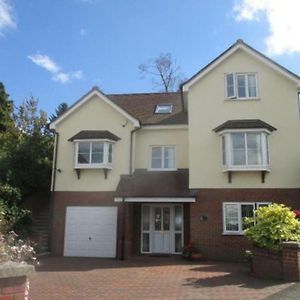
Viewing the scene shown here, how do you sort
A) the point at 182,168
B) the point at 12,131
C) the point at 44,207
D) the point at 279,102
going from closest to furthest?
1. the point at 279,102
2. the point at 182,168
3. the point at 44,207
4. the point at 12,131

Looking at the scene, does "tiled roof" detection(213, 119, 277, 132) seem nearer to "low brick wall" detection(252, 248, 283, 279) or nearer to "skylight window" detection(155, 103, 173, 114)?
"skylight window" detection(155, 103, 173, 114)

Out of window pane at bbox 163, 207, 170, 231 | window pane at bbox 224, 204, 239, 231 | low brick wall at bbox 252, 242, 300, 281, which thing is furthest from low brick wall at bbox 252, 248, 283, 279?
window pane at bbox 163, 207, 170, 231

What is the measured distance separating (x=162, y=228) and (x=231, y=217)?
12.3 ft

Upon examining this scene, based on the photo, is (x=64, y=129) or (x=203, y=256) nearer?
(x=203, y=256)

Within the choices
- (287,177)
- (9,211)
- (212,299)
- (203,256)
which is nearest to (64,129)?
(9,211)

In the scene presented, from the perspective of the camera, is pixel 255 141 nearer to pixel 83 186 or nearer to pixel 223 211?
pixel 223 211

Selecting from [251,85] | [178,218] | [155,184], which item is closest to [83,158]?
[155,184]

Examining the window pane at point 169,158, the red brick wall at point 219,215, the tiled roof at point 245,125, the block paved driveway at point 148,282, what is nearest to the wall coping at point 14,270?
the block paved driveway at point 148,282

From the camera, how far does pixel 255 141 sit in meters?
19.4

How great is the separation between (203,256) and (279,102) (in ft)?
26.6

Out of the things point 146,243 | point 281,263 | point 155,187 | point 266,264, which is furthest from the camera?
point 146,243

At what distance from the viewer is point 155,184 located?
20422 millimetres

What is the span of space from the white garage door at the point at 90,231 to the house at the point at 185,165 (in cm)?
5

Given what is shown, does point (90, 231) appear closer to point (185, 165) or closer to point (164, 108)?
point (185, 165)
